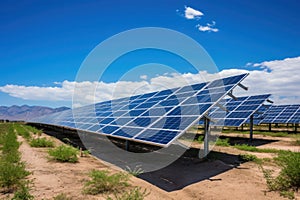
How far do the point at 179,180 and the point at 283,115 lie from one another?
87.3ft

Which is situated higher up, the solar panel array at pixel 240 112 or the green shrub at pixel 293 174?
the solar panel array at pixel 240 112

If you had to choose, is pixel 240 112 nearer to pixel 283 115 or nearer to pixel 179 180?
pixel 283 115

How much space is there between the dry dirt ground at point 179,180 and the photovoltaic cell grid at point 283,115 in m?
20.3

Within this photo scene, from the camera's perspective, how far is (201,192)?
775 centimetres

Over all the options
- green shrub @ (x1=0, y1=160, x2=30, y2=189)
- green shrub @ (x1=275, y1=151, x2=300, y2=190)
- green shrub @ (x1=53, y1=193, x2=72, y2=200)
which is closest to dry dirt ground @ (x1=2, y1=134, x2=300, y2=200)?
green shrub @ (x1=53, y1=193, x2=72, y2=200)

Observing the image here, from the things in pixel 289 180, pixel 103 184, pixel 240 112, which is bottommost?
pixel 103 184

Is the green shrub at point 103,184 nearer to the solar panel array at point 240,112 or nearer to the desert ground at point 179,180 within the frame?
the desert ground at point 179,180

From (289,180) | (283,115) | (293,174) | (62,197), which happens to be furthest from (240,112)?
(62,197)

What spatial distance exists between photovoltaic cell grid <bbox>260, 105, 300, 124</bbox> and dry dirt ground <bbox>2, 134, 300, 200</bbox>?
20.3 metres

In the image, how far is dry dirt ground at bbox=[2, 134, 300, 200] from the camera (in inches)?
291

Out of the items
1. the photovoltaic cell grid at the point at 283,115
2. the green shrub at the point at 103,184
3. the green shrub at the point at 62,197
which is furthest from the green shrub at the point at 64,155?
the photovoltaic cell grid at the point at 283,115

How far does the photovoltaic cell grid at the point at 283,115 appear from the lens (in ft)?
93.6

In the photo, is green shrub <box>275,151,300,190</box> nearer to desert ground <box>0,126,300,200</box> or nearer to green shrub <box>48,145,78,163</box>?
desert ground <box>0,126,300,200</box>

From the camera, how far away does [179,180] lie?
30.2 ft
